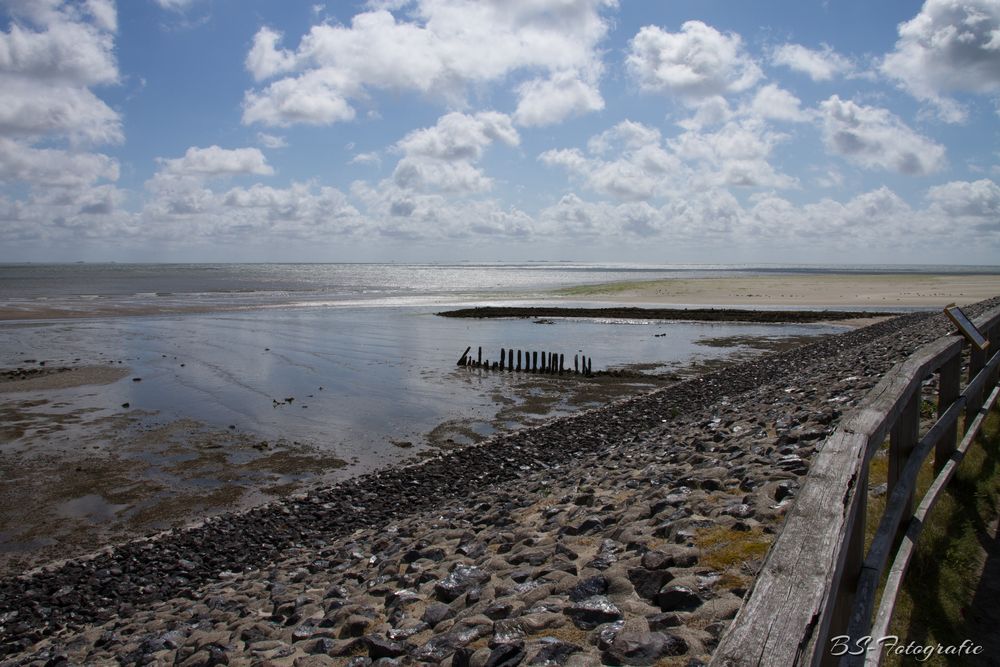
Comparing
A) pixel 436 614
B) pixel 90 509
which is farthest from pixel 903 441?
pixel 90 509

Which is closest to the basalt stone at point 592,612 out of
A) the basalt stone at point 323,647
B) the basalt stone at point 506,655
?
the basalt stone at point 506,655

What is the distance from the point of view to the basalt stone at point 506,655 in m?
4.22

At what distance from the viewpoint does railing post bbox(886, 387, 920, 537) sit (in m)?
4.52

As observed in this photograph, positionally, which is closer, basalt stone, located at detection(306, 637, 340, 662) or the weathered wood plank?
the weathered wood plank

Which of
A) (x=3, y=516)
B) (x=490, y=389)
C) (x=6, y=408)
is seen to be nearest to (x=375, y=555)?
(x=3, y=516)

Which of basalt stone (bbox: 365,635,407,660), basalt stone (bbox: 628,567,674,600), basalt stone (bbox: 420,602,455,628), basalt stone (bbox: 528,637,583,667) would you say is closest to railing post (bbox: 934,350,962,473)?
basalt stone (bbox: 628,567,674,600)

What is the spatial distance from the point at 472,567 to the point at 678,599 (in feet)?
8.74

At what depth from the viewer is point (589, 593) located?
5051mm

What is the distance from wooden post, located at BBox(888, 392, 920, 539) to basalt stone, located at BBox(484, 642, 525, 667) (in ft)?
8.29

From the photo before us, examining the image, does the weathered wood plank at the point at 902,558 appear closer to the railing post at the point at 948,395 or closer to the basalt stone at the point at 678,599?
the railing post at the point at 948,395

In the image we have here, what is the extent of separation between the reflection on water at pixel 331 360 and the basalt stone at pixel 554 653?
11617 millimetres

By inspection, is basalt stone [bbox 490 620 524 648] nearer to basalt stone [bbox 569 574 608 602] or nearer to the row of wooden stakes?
basalt stone [bbox 569 574 608 602]

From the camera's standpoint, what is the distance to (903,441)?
15.2ft

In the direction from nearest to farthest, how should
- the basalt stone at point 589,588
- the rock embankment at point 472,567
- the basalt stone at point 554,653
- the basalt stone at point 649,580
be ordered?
the basalt stone at point 554,653 → the rock embankment at point 472,567 → the basalt stone at point 649,580 → the basalt stone at point 589,588
